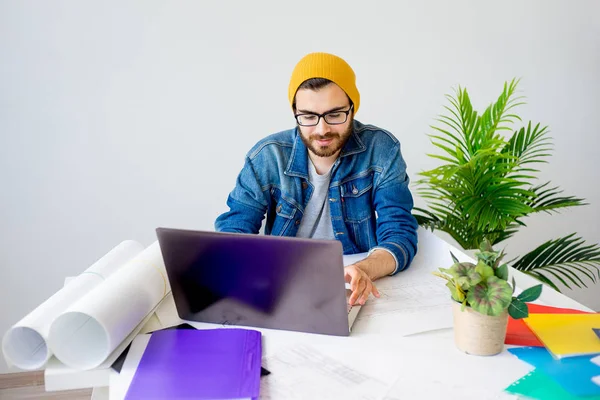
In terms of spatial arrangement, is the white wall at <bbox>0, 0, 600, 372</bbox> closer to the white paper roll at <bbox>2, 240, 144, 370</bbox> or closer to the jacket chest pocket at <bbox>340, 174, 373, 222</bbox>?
the jacket chest pocket at <bbox>340, 174, 373, 222</bbox>

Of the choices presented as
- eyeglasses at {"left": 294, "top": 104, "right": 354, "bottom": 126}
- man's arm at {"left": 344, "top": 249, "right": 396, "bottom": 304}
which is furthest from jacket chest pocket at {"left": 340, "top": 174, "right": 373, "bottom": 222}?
man's arm at {"left": 344, "top": 249, "right": 396, "bottom": 304}

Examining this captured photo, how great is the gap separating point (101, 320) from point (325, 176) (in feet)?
3.25

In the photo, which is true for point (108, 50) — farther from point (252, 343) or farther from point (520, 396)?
point (520, 396)

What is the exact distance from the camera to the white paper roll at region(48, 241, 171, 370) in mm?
1173

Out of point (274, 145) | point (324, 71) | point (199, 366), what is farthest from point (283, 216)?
point (199, 366)

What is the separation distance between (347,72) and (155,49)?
1.11m

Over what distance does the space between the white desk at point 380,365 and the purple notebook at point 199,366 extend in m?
0.03

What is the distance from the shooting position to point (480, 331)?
3.81 ft

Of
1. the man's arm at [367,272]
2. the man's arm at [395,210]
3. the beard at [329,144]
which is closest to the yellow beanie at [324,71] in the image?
the beard at [329,144]

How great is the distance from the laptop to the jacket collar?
2.28 feet

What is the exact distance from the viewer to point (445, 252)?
170 centimetres

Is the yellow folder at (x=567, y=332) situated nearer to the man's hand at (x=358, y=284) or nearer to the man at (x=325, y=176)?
the man's hand at (x=358, y=284)

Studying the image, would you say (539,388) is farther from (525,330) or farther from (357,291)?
(357,291)

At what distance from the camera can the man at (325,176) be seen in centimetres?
184
